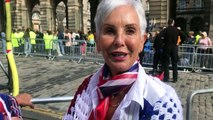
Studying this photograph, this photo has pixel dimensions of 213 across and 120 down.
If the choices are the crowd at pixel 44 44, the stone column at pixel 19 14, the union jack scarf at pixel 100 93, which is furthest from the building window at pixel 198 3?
the union jack scarf at pixel 100 93

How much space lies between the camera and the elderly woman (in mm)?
1356

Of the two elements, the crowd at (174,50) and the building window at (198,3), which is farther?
the building window at (198,3)

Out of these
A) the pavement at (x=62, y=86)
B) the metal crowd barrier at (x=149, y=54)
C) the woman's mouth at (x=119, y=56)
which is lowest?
the pavement at (x=62, y=86)

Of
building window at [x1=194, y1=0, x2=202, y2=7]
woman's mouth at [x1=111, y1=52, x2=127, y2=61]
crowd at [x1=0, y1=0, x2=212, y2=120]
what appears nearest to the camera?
crowd at [x1=0, y1=0, x2=212, y2=120]

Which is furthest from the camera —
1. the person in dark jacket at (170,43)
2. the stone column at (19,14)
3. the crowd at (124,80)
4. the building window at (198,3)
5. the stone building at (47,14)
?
the building window at (198,3)

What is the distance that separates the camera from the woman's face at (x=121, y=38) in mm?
1433

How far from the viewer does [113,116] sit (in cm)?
142

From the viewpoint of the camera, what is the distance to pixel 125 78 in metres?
1.45

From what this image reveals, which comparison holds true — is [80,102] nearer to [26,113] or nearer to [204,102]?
[26,113]

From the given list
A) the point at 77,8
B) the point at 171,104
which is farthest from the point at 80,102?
the point at 77,8

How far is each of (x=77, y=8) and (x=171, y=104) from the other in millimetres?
30116

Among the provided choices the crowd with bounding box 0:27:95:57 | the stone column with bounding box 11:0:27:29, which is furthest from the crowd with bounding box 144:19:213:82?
the stone column with bounding box 11:0:27:29

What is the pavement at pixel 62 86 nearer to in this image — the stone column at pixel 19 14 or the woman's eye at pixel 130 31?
the woman's eye at pixel 130 31

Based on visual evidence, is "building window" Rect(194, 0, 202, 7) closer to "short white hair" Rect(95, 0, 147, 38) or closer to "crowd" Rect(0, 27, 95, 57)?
"crowd" Rect(0, 27, 95, 57)
